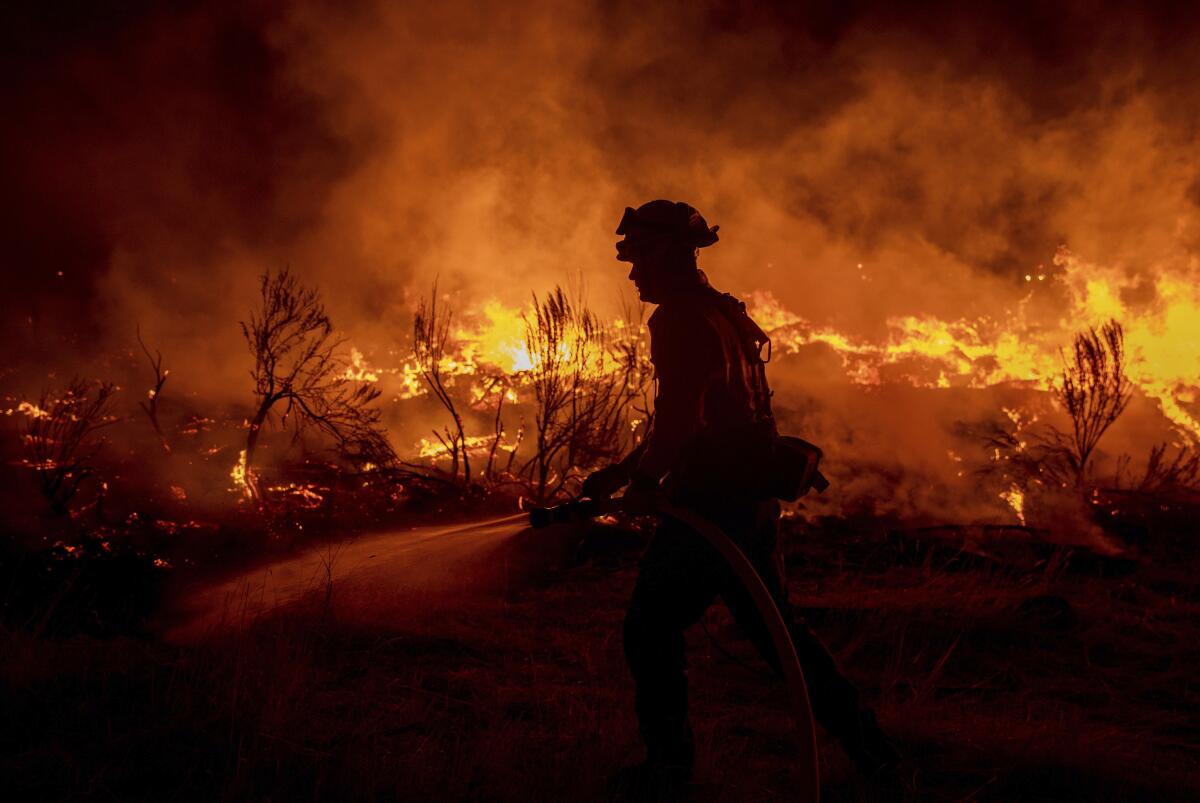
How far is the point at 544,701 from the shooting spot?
3486 mm

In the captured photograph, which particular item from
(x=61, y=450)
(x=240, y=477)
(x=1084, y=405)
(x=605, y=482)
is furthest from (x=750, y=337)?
(x=1084, y=405)

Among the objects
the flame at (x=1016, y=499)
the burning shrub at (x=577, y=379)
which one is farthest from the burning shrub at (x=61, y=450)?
the flame at (x=1016, y=499)

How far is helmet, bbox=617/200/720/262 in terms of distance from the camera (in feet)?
8.72


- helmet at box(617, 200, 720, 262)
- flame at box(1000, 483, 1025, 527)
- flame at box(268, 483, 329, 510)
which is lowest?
flame at box(1000, 483, 1025, 527)

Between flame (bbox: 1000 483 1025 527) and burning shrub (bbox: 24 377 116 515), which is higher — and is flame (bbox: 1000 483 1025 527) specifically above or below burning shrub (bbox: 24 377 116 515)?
below

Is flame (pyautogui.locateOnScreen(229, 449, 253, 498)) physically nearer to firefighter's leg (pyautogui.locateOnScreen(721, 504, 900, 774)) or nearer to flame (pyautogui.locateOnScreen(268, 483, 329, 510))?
flame (pyautogui.locateOnScreen(268, 483, 329, 510))

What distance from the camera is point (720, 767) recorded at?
2725 millimetres

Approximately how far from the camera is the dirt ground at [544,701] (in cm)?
251

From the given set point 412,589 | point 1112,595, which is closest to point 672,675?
point 412,589

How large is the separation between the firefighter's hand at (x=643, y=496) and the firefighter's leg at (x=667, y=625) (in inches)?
8.3

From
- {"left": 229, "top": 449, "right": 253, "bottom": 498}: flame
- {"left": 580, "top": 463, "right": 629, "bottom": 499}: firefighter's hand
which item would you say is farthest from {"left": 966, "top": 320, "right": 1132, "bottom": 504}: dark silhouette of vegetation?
{"left": 229, "top": 449, "right": 253, "bottom": 498}: flame

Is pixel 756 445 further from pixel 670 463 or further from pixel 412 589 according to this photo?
pixel 412 589

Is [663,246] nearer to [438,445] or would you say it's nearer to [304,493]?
[304,493]

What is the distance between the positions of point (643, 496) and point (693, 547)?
10.4 inches
